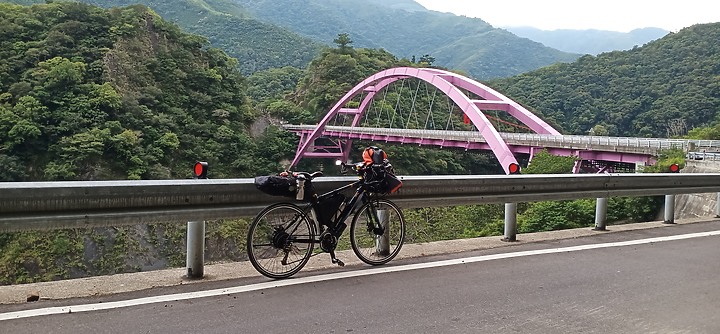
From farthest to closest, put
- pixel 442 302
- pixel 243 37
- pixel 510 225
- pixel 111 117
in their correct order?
pixel 243 37 < pixel 111 117 < pixel 510 225 < pixel 442 302

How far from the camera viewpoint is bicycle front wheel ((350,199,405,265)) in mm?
4707

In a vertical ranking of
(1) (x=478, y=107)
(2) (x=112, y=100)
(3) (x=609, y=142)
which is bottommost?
(3) (x=609, y=142)

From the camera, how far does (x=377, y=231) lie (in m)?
4.89

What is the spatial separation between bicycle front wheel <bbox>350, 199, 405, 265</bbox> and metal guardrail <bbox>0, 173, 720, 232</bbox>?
190 mm

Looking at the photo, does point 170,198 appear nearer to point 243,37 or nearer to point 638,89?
point 638,89

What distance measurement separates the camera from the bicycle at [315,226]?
4.21 meters

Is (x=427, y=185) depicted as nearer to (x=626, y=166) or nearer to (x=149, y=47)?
(x=626, y=166)

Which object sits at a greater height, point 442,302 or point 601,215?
point 601,215

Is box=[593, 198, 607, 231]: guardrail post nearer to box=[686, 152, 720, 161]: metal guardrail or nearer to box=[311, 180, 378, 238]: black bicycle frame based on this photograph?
Answer: box=[311, 180, 378, 238]: black bicycle frame

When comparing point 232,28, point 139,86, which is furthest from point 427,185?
point 232,28

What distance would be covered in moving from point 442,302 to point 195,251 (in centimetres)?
184

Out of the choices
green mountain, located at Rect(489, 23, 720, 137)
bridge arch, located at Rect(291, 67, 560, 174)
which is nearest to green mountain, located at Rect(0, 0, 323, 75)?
green mountain, located at Rect(489, 23, 720, 137)

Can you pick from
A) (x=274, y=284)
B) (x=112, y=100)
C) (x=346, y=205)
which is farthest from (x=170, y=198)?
(x=112, y=100)

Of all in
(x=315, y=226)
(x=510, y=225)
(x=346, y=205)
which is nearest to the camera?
(x=315, y=226)
